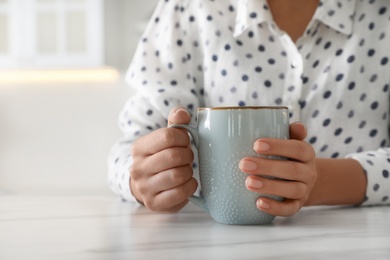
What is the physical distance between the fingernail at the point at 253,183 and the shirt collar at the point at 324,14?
0.53 metres

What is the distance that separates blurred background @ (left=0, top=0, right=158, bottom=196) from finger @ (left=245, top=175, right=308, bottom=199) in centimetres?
192

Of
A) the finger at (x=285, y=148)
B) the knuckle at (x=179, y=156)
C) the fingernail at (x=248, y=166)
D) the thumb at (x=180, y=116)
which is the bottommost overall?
the knuckle at (x=179, y=156)

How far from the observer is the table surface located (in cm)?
53

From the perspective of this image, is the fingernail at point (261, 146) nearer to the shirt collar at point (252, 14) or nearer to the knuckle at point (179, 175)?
the knuckle at point (179, 175)

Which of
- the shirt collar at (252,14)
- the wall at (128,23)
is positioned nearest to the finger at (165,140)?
the shirt collar at (252,14)

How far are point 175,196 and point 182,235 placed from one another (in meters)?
0.12

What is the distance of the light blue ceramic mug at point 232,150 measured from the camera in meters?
0.65

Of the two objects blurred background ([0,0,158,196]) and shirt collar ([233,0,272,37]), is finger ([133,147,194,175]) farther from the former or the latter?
blurred background ([0,0,158,196])

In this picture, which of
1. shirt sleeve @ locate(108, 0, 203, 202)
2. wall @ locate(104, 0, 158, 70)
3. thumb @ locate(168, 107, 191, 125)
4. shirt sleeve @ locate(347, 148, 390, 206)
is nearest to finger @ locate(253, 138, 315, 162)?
thumb @ locate(168, 107, 191, 125)

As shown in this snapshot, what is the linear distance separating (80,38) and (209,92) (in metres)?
1.52

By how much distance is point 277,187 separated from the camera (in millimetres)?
658

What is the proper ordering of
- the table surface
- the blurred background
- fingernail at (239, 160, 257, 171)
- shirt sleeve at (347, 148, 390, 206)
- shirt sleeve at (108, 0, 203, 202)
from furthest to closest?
1. the blurred background
2. shirt sleeve at (108, 0, 203, 202)
3. shirt sleeve at (347, 148, 390, 206)
4. fingernail at (239, 160, 257, 171)
5. the table surface

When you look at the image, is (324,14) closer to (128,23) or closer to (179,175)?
(179,175)

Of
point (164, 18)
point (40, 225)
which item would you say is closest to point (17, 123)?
point (164, 18)
